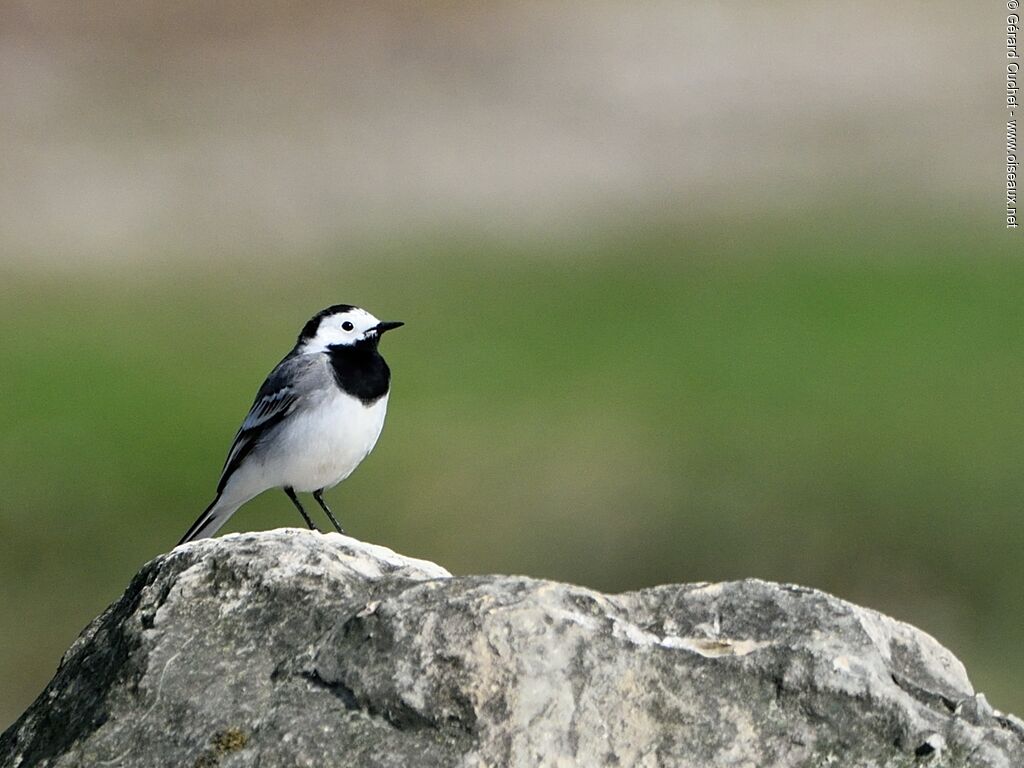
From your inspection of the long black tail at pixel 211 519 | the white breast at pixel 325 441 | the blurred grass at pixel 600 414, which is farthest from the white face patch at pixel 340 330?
the blurred grass at pixel 600 414

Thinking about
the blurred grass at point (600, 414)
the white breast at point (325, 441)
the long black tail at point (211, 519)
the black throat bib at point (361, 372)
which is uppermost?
the black throat bib at point (361, 372)

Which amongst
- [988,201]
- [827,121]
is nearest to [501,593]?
[988,201]

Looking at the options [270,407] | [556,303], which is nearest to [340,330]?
[270,407]

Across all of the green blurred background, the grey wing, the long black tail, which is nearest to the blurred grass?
the green blurred background

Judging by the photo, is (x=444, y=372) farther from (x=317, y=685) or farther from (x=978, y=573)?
(x=317, y=685)

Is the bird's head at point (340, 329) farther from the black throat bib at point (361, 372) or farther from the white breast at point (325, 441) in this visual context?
the white breast at point (325, 441)

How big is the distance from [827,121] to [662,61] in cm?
347

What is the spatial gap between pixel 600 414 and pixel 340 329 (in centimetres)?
1192

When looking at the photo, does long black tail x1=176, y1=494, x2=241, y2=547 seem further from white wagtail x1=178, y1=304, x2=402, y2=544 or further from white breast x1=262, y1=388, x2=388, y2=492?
white breast x1=262, y1=388, x2=388, y2=492

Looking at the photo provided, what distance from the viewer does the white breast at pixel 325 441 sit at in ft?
32.4

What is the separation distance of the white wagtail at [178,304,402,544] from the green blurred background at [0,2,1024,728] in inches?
272

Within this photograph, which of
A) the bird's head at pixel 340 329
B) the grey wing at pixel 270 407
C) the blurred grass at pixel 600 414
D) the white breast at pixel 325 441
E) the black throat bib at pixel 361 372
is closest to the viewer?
the white breast at pixel 325 441

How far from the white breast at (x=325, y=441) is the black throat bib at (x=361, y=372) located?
50 millimetres

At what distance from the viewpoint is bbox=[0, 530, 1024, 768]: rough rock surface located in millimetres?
5238
